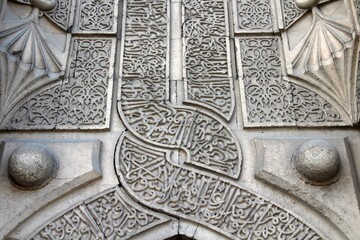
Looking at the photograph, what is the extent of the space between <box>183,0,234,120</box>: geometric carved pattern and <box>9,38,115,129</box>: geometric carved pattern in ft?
2.12

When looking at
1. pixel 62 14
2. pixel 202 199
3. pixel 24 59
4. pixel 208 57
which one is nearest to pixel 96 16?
pixel 62 14

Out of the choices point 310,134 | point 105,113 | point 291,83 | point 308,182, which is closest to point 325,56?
point 291,83

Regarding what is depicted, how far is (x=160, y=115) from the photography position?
3.86 meters

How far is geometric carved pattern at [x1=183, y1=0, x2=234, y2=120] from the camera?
3949mm

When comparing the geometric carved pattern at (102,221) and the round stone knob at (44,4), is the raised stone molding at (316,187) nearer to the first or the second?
the geometric carved pattern at (102,221)

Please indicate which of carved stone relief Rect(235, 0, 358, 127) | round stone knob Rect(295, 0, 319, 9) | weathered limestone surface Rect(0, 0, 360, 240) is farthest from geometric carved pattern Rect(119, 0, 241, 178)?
round stone knob Rect(295, 0, 319, 9)

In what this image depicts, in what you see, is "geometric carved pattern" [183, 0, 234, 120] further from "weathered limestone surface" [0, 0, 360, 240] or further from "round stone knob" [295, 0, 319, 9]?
"round stone knob" [295, 0, 319, 9]

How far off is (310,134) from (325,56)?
2.17 feet

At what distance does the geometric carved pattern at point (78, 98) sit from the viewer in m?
3.82

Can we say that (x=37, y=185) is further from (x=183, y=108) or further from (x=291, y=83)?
(x=291, y=83)

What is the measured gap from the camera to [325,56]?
13.2 ft

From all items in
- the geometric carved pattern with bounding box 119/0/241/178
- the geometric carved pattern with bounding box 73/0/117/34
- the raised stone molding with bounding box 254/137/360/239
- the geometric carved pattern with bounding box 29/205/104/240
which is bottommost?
the geometric carved pattern with bounding box 29/205/104/240

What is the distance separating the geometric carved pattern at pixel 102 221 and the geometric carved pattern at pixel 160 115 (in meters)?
0.51

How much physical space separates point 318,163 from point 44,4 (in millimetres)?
2537
